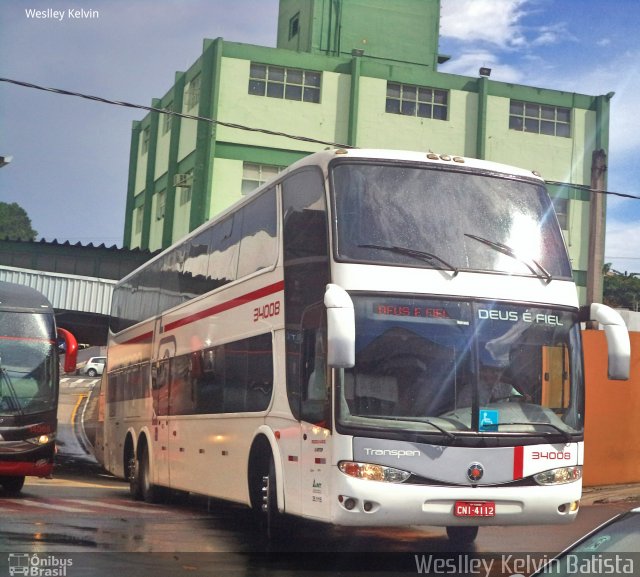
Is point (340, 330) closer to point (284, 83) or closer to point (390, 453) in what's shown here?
point (390, 453)

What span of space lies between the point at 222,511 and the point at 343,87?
30.5 metres

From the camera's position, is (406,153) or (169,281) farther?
(169,281)

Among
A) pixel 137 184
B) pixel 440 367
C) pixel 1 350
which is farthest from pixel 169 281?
pixel 137 184

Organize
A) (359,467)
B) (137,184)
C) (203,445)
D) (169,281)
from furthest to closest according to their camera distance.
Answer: (137,184)
(169,281)
(203,445)
(359,467)

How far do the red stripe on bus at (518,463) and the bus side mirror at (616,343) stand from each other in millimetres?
1209

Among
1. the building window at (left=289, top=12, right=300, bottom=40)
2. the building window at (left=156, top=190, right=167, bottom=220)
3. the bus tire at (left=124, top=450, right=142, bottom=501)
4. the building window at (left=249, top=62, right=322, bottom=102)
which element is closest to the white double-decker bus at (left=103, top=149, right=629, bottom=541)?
the bus tire at (left=124, top=450, right=142, bottom=501)

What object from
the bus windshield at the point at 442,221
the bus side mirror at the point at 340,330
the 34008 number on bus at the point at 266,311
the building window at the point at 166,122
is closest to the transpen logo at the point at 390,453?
the bus side mirror at the point at 340,330

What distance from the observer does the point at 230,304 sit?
543 inches

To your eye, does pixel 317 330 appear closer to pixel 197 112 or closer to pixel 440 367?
pixel 440 367

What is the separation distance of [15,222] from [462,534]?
113 metres

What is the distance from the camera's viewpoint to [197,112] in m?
44.6

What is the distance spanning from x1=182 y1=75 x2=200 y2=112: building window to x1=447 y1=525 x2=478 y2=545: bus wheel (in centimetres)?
3419

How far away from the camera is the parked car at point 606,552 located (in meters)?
4.88

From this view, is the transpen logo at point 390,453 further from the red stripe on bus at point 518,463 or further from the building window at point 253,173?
the building window at point 253,173
